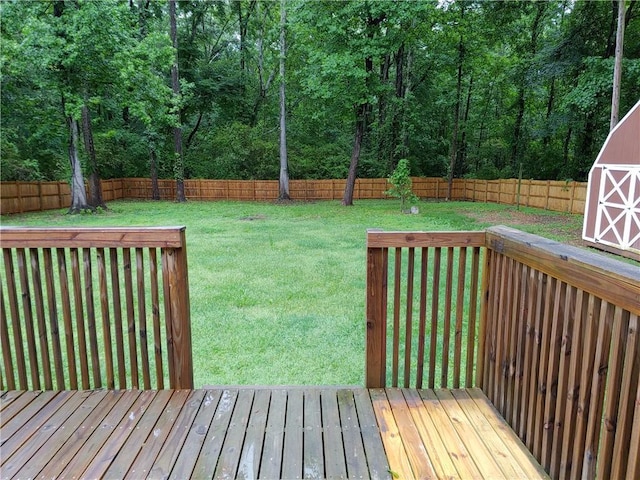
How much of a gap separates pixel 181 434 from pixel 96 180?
16395 mm

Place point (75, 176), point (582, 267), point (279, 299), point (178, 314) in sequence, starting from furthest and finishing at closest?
point (75, 176)
point (279, 299)
point (178, 314)
point (582, 267)

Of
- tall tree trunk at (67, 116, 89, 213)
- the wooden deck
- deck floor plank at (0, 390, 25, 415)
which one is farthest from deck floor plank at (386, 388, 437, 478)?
tall tree trunk at (67, 116, 89, 213)

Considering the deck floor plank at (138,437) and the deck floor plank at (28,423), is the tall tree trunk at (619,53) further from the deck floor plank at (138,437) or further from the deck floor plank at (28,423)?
the deck floor plank at (28,423)

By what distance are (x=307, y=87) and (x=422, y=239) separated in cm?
1673

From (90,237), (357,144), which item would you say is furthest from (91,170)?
(90,237)

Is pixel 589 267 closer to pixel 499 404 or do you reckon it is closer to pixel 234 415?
pixel 499 404

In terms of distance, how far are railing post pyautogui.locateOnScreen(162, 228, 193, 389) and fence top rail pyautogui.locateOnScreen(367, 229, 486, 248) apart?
0.99 m

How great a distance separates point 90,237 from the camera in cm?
209

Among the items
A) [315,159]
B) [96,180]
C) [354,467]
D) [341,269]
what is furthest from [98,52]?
[354,467]

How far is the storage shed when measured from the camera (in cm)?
818

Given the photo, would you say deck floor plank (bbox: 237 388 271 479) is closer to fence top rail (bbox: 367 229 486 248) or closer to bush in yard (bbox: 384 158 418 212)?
fence top rail (bbox: 367 229 486 248)

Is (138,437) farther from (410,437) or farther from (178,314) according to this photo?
(410,437)

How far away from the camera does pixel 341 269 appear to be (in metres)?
6.14

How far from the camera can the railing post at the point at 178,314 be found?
212cm
